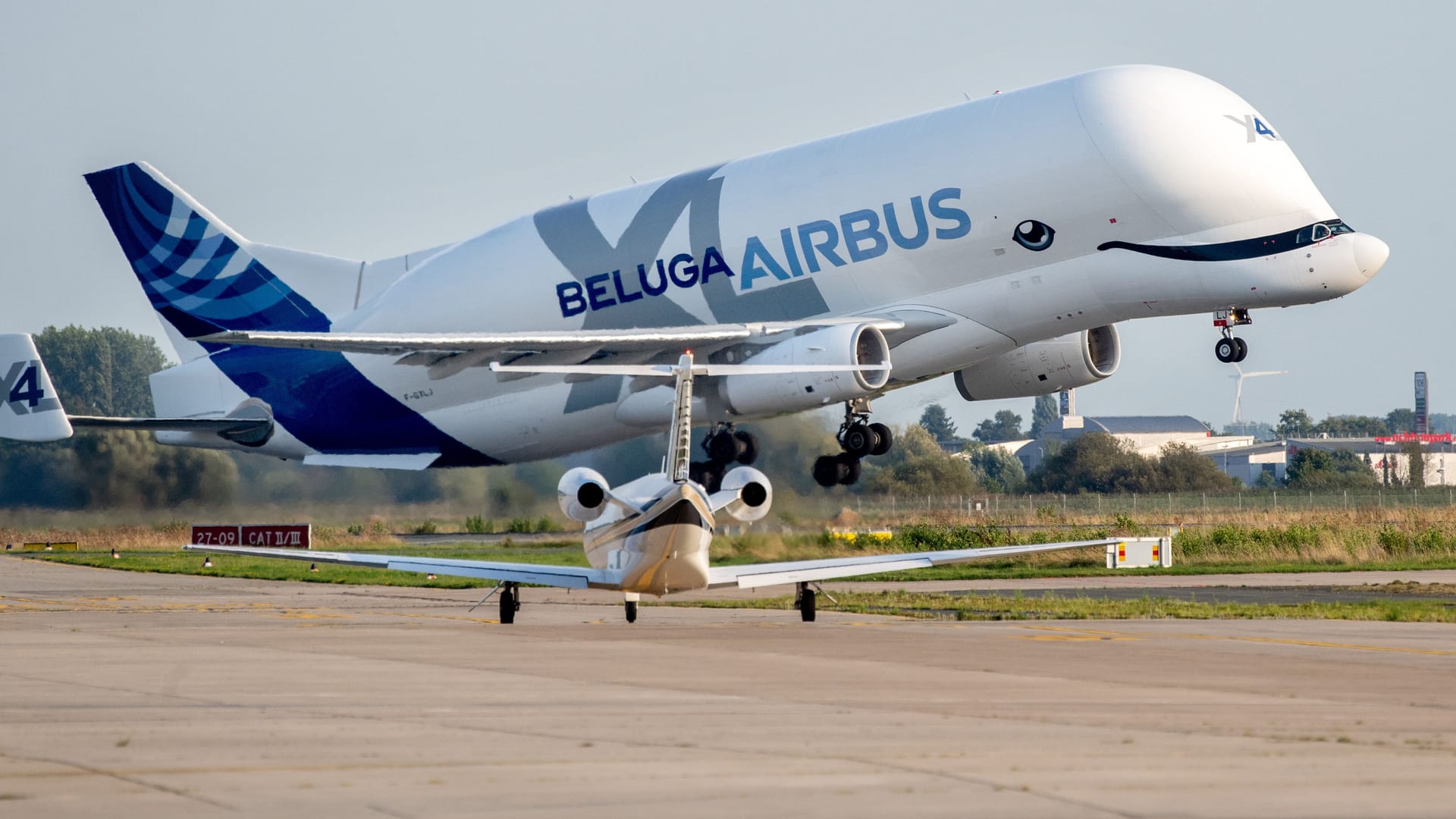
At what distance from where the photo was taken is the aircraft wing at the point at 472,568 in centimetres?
2238

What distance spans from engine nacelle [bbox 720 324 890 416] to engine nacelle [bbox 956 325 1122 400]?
4.08m

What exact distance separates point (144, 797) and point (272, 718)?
3469 millimetres

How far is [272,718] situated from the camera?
1141 cm

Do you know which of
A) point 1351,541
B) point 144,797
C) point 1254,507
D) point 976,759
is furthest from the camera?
point 1254,507

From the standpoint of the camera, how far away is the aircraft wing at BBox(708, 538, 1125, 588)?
22172mm

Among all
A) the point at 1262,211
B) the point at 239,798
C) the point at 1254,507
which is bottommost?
the point at 239,798

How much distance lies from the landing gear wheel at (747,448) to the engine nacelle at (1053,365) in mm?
4295

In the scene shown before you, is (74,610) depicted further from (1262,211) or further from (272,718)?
(1262,211)

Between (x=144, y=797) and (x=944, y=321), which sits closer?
(x=144, y=797)

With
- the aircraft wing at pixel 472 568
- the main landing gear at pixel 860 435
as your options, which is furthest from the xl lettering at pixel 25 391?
the main landing gear at pixel 860 435

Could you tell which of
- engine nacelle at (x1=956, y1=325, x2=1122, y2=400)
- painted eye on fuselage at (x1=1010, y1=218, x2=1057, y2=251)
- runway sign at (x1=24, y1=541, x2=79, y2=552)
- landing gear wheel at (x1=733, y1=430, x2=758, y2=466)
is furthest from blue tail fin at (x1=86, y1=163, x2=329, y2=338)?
painted eye on fuselage at (x1=1010, y1=218, x2=1057, y2=251)

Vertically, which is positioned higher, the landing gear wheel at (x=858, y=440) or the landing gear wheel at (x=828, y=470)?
the landing gear wheel at (x=858, y=440)

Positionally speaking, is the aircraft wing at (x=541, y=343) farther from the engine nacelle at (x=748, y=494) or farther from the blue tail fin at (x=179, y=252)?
the blue tail fin at (x=179, y=252)

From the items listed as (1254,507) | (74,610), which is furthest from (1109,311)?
(1254,507)
